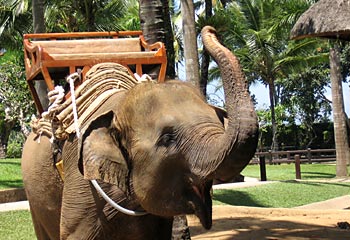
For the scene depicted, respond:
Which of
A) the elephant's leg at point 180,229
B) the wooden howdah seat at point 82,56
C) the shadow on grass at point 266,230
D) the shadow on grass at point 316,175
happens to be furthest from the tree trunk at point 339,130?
the wooden howdah seat at point 82,56

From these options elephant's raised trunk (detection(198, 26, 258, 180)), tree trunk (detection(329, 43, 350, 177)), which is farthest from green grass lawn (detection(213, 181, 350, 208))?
elephant's raised trunk (detection(198, 26, 258, 180))

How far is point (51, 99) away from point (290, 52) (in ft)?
86.9

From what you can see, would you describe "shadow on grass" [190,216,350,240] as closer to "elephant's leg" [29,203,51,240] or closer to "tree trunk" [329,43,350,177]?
"elephant's leg" [29,203,51,240]

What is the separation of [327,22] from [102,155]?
23.4 ft

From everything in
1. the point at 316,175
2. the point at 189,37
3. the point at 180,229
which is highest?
the point at 189,37

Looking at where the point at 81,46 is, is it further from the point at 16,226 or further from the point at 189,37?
the point at 189,37

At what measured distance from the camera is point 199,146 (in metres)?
2.74

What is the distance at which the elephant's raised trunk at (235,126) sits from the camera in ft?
8.10

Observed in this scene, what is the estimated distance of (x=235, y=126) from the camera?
2.48 m

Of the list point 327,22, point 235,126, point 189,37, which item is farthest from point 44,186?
point 189,37

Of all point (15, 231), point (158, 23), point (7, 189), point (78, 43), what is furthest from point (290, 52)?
point (78, 43)

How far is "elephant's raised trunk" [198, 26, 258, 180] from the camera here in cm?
247

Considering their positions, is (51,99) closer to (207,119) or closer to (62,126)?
(62,126)

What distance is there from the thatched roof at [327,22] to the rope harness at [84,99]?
235 inches
